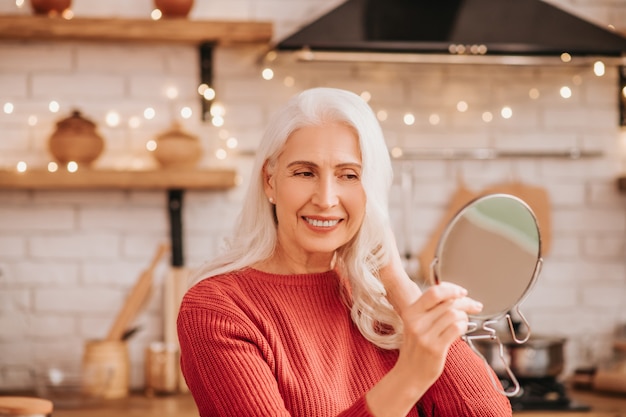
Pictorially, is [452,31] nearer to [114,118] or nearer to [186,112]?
[186,112]

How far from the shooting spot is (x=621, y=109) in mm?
3016

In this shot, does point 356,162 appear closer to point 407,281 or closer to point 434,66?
point 407,281

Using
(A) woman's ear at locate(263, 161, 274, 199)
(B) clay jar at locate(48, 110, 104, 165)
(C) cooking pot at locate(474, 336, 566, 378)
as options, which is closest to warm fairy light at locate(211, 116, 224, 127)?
(B) clay jar at locate(48, 110, 104, 165)

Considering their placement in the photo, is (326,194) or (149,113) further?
(149,113)

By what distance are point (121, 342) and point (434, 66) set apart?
4.30 feet

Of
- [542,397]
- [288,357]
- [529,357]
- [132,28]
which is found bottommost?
[542,397]

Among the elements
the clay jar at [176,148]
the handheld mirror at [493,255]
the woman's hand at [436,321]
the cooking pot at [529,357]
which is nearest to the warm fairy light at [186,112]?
the clay jar at [176,148]

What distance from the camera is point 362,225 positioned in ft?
5.08

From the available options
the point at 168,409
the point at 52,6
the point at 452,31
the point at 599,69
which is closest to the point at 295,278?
the point at 168,409

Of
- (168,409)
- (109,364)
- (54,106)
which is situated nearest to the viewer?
(168,409)

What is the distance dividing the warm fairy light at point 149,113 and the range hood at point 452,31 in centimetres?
51

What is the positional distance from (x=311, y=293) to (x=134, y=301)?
1.29 metres

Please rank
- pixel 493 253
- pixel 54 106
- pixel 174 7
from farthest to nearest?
pixel 54 106 → pixel 174 7 → pixel 493 253

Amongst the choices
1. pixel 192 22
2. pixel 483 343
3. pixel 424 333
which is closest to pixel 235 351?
pixel 424 333
